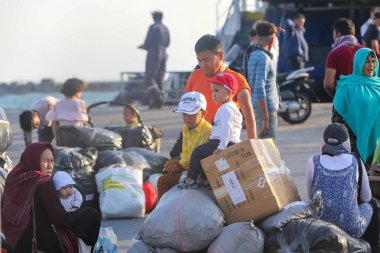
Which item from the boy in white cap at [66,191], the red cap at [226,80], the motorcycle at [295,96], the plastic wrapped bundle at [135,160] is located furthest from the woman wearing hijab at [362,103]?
the motorcycle at [295,96]

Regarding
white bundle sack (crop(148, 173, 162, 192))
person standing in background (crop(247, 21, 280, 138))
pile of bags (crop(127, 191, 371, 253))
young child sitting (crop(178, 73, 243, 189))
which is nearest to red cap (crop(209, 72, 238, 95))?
young child sitting (crop(178, 73, 243, 189))

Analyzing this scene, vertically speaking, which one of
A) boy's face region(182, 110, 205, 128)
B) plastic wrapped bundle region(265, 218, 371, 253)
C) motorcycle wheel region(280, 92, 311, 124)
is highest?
boy's face region(182, 110, 205, 128)

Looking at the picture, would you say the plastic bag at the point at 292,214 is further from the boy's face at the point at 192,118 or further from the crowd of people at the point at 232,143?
the boy's face at the point at 192,118

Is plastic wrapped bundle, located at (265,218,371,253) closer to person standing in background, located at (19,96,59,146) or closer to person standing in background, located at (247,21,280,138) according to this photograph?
person standing in background, located at (247,21,280,138)

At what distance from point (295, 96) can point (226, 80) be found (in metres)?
9.86

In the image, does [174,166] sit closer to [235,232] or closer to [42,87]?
[235,232]

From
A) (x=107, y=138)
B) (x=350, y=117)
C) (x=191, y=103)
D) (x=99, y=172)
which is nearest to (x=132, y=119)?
(x=107, y=138)

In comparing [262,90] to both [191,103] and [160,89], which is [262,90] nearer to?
[191,103]

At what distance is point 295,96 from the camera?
1819cm

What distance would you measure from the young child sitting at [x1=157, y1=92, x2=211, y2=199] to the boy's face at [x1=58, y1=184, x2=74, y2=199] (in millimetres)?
806

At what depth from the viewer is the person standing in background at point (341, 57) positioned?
10172 millimetres

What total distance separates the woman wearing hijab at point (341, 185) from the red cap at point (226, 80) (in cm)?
79

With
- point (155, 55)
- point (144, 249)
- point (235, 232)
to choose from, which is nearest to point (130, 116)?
point (144, 249)

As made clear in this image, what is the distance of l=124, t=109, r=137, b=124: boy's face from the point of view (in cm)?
1328
